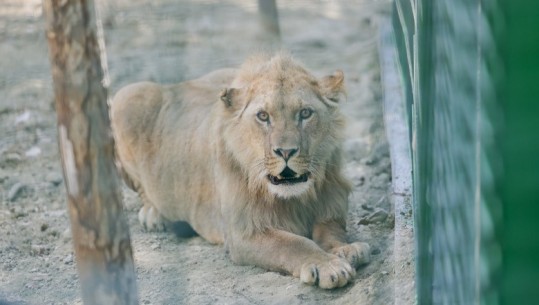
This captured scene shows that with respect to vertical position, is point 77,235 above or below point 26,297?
above

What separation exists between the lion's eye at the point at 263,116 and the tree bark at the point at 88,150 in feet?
4.97

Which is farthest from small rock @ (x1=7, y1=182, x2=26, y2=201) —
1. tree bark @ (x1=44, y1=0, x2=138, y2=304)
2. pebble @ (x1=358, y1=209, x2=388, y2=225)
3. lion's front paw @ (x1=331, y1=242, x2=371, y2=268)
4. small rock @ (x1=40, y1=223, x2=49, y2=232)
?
tree bark @ (x1=44, y1=0, x2=138, y2=304)

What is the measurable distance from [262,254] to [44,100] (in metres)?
3.27

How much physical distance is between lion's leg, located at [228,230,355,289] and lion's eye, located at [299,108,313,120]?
55cm

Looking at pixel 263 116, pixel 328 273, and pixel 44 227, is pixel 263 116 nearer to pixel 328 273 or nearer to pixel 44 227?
pixel 328 273

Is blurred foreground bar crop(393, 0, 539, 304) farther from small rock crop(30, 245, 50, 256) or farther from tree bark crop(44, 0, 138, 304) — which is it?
small rock crop(30, 245, 50, 256)

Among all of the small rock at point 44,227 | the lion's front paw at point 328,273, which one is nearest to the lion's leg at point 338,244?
the lion's front paw at point 328,273

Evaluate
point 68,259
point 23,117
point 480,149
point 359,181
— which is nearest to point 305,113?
point 359,181

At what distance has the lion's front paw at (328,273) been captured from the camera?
409cm

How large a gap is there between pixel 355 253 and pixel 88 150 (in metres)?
1.73

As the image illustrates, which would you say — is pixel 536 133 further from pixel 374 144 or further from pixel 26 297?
pixel 374 144

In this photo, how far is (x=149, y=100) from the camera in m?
5.71

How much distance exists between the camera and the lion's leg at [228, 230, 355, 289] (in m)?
4.12

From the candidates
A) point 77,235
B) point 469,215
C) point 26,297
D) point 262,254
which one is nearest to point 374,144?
point 262,254
